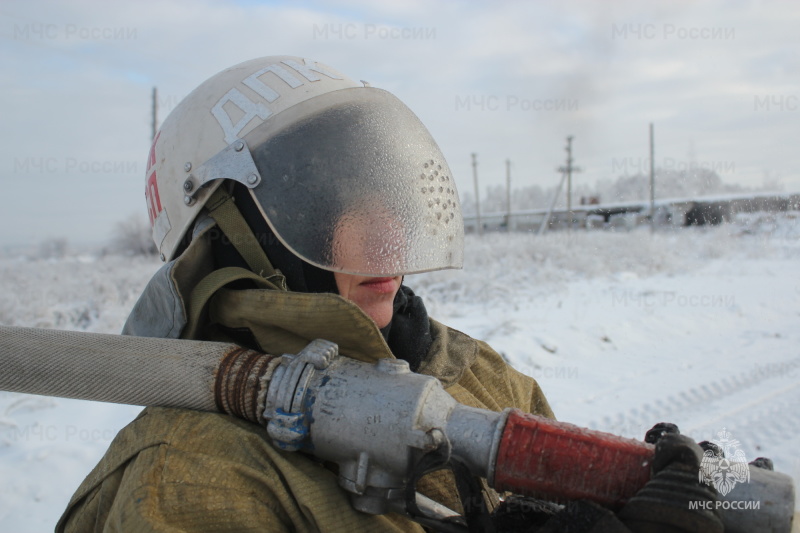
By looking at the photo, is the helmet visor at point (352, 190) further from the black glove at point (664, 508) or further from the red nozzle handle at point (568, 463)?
the black glove at point (664, 508)

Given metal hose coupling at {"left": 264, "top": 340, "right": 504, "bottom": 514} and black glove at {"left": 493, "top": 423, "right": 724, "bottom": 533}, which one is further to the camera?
metal hose coupling at {"left": 264, "top": 340, "right": 504, "bottom": 514}

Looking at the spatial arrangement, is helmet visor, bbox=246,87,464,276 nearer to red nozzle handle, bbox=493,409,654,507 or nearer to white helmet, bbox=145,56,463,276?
white helmet, bbox=145,56,463,276

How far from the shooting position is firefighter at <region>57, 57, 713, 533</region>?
1.08 meters

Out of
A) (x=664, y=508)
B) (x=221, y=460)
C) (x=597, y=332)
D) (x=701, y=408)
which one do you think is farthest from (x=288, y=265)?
(x=597, y=332)

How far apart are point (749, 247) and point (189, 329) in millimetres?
17199

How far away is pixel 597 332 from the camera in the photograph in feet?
21.3

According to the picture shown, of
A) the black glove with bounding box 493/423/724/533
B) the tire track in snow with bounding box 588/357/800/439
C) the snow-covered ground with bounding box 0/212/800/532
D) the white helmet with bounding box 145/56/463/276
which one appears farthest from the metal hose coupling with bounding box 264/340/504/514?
the tire track in snow with bounding box 588/357/800/439

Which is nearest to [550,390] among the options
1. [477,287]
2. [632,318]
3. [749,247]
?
[632,318]

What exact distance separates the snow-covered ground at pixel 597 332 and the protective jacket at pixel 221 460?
6.27ft

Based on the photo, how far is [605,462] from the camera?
94 centimetres

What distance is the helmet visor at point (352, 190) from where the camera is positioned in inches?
55.2

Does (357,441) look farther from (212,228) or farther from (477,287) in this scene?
(477,287)

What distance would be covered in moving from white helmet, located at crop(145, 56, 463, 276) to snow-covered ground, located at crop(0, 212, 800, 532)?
80.5 inches

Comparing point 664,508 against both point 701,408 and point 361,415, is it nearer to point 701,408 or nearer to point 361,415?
point 361,415
